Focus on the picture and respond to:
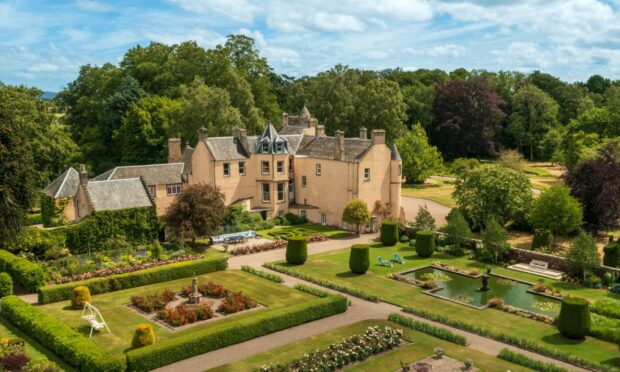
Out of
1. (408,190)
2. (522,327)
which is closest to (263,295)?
(522,327)

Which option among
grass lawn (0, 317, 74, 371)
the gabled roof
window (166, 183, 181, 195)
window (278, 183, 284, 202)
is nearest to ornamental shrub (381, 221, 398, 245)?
window (278, 183, 284, 202)

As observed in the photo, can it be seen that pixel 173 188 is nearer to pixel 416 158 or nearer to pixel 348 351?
pixel 348 351

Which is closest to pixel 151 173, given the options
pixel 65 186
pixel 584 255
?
pixel 65 186

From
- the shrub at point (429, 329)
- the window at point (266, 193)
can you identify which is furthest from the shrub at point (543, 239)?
the window at point (266, 193)

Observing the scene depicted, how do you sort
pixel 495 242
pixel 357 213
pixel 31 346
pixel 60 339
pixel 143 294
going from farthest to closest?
1. pixel 357 213
2. pixel 495 242
3. pixel 143 294
4. pixel 31 346
5. pixel 60 339

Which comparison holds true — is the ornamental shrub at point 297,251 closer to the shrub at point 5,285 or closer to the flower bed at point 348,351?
the flower bed at point 348,351

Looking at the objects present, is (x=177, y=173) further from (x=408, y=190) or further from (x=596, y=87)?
(x=596, y=87)
